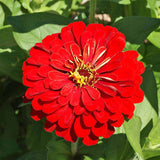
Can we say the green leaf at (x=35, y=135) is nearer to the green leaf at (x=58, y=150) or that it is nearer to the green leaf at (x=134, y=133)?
the green leaf at (x=58, y=150)

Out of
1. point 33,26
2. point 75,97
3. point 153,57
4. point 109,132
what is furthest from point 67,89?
point 153,57

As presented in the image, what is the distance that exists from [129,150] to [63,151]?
0.71 feet

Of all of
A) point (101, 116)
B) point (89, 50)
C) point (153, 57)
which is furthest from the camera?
point (153, 57)

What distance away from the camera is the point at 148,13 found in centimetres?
106

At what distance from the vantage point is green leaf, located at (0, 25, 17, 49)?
897 millimetres

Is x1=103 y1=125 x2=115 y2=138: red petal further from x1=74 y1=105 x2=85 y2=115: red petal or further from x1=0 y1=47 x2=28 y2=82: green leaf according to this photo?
x1=0 y1=47 x2=28 y2=82: green leaf

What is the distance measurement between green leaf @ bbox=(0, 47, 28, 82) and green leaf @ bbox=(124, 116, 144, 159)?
502mm

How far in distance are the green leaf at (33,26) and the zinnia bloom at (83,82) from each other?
0.14m

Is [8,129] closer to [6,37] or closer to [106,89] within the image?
[6,37]

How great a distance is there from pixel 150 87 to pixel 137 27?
0.19 metres

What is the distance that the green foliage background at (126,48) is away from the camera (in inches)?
29.7

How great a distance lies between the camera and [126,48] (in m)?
0.85

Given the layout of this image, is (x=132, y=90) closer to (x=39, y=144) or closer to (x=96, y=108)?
(x=96, y=108)

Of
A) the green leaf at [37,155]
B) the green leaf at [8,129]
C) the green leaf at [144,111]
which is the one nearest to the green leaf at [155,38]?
the green leaf at [144,111]
